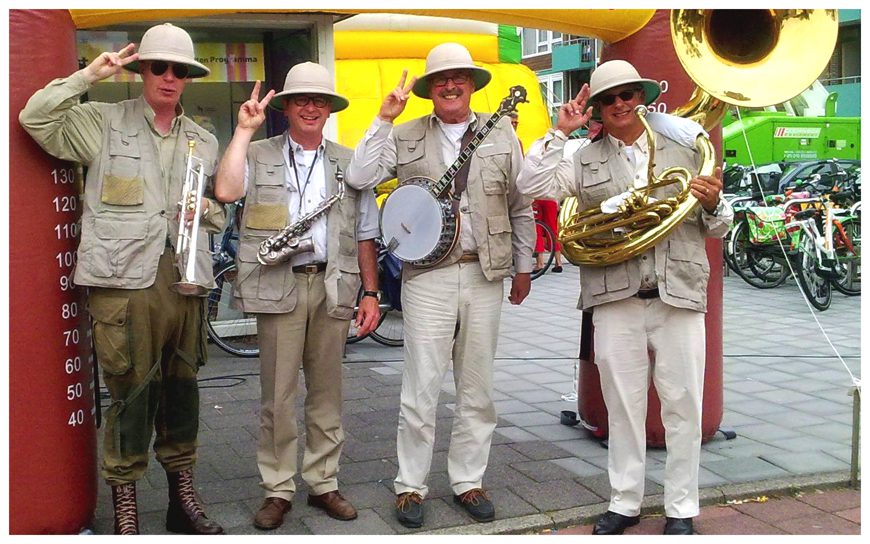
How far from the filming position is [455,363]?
430cm

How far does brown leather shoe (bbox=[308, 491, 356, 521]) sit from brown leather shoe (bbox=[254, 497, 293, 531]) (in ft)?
0.47

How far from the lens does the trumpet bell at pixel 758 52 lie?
420cm

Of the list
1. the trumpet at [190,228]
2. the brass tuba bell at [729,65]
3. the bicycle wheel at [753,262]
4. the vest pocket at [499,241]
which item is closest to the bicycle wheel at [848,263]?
the bicycle wheel at [753,262]

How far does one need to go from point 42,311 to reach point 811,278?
29.1 feet

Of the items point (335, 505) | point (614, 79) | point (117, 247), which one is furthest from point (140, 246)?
point (614, 79)

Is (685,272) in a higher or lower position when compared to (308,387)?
higher

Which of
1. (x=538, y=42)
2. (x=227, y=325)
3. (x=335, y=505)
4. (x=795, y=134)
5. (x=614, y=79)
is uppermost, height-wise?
(x=538, y=42)

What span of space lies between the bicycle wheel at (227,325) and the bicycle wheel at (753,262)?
6.43m

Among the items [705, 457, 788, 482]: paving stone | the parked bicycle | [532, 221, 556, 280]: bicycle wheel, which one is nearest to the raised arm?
[705, 457, 788, 482]: paving stone

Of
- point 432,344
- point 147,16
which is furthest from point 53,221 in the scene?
point 432,344

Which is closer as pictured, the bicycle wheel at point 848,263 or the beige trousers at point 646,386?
the beige trousers at point 646,386

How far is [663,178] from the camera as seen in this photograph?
3.97m

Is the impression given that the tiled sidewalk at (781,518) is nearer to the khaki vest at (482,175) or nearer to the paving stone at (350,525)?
the paving stone at (350,525)

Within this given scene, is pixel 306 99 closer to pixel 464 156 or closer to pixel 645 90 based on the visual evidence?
pixel 464 156
